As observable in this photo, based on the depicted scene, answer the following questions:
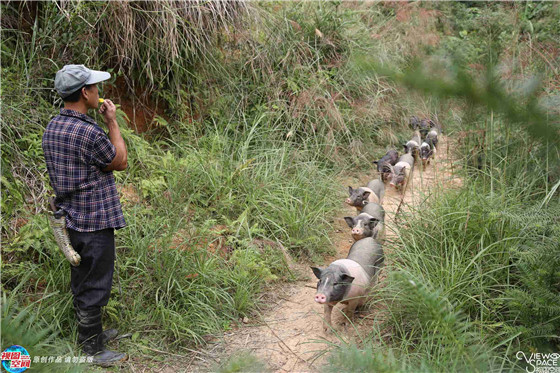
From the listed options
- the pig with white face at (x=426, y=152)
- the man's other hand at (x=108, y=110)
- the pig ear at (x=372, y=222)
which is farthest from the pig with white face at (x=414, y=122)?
the man's other hand at (x=108, y=110)

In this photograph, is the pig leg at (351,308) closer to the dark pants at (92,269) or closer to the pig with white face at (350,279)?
the pig with white face at (350,279)

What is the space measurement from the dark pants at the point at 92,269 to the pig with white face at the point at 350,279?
126 centimetres

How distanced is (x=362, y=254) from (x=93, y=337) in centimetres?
182

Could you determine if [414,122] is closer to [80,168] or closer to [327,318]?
[327,318]

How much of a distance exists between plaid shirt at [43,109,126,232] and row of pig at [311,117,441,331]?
1.35 m

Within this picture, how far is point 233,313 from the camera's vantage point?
10.5ft

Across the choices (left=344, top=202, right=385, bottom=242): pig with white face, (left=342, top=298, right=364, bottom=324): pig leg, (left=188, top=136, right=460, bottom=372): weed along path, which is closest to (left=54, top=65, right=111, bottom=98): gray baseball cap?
(left=188, top=136, right=460, bottom=372): weed along path

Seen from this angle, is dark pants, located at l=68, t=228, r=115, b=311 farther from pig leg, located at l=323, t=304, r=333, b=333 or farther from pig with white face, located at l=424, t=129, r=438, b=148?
pig with white face, located at l=424, t=129, r=438, b=148

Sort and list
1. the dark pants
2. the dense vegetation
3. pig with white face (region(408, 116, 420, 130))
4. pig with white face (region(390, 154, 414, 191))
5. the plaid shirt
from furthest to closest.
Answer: pig with white face (region(408, 116, 420, 130)), pig with white face (region(390, 154, 414, 191)), the dark pants, the plaid shirt, the dense vegetation

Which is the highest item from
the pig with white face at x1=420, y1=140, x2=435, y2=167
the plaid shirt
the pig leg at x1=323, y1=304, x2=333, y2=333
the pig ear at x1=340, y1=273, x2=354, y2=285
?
the plaid shirt

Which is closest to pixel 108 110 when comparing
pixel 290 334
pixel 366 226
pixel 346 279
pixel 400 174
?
pixel 346 279

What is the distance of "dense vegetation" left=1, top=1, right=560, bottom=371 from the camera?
85.2 inches

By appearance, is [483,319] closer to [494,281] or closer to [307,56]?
[494,281]

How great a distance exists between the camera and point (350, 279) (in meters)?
2.80
